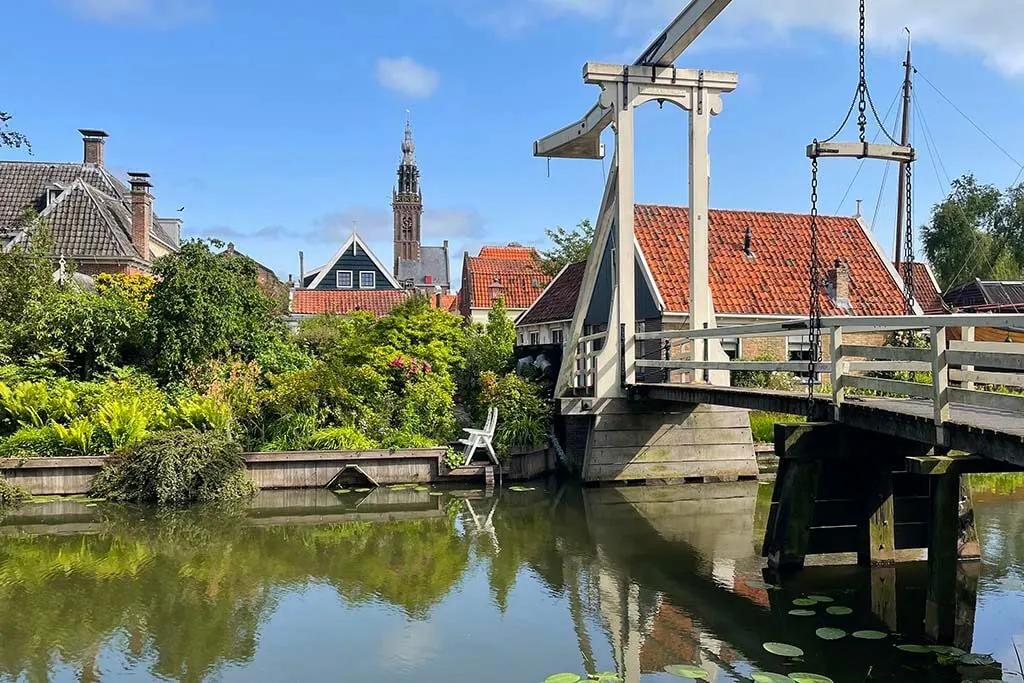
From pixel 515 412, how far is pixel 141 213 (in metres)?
18.5

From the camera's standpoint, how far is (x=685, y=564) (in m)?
9.62

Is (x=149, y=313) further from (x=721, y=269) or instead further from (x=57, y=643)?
(x=721, y=269)

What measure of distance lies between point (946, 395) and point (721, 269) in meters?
13.7

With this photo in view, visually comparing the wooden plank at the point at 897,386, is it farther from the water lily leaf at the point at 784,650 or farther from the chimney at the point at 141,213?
the chimney at the point at 141,213

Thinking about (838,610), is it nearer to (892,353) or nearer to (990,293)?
(892,353)

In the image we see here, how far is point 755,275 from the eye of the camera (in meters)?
19.9

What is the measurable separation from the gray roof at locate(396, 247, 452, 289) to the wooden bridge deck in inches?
2374

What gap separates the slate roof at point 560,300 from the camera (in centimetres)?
2242

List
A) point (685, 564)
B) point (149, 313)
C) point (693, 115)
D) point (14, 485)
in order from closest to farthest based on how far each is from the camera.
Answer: point (685, 564)
point (14, 485)
point (693, 115)
point (149, 313)

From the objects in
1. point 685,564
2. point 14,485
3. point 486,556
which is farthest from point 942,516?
point 14,485

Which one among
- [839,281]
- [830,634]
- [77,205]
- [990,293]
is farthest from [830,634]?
[990,293]

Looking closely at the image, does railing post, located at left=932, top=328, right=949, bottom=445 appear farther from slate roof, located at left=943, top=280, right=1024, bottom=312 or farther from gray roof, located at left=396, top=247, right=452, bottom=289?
gray roof, located at left=396, top=247, right=452, bottom=289

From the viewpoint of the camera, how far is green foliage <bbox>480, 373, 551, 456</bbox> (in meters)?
15.2

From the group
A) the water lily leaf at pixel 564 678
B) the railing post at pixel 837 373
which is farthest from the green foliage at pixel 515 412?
the water lily leaf at pixel 564 678
